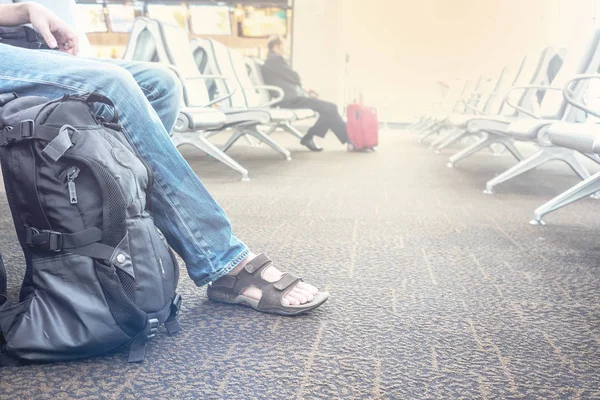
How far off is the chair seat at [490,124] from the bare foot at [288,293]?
78.4 inches

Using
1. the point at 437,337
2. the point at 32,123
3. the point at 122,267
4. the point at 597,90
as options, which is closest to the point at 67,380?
the point at 122,267

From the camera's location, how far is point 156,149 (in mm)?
813

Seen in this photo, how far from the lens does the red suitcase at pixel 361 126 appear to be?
437cm

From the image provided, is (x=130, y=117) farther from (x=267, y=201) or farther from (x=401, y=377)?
(x=267, y=201)

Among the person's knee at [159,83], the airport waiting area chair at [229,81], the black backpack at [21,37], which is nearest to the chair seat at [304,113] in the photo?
the airport waiting area chair at [229,81]

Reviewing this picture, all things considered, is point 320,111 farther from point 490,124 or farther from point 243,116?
point 490,124

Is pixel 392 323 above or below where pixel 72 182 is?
below

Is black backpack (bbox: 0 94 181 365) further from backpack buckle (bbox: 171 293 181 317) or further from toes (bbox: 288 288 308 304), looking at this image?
toes (bbox: 288 288 308 304)

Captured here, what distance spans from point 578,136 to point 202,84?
82.4 inches

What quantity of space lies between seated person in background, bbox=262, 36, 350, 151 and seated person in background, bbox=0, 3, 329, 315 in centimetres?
351

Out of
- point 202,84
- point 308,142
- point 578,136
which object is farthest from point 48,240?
point 308,142

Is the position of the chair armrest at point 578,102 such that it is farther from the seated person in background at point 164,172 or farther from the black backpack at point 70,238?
the black backpack at point 70,238

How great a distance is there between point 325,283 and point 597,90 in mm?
1938

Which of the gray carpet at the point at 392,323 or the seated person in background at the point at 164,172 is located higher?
the seated person in background at the point at 164,172
